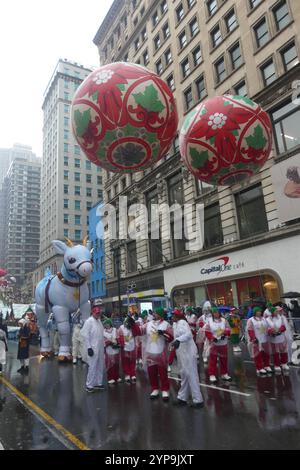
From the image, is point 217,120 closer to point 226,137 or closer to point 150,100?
point 226,137

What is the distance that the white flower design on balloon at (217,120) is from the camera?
30.2 feet

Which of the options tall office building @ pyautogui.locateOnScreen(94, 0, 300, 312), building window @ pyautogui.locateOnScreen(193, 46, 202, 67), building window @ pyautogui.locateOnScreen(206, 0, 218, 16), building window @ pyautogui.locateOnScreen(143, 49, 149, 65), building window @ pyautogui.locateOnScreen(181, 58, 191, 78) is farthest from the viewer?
building window @ pyautogui.locateOnScreen(143, 49, 149, 65)

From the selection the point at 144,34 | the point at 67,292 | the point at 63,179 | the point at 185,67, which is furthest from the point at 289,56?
the point at 63,179

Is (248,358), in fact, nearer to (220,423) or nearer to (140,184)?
(220,423)

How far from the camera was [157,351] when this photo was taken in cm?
816

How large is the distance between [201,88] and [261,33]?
658 cm

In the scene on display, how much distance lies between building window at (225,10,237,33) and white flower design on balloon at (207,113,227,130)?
21.5m

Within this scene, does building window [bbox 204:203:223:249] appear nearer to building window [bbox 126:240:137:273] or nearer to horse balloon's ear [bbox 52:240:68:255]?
building window [bbox 126:240:137:273]

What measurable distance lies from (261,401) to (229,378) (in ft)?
7.48

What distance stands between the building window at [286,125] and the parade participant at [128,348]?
16.6 m

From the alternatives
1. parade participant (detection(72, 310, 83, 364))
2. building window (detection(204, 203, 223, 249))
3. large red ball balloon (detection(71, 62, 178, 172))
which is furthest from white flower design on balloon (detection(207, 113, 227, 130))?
building window (detection(204, 203, 223, 249))

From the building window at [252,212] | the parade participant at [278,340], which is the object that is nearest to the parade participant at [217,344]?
the parade participant at [278,340]

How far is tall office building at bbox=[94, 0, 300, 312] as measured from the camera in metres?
21.4

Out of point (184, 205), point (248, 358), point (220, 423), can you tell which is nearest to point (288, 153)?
point (184, 205)
